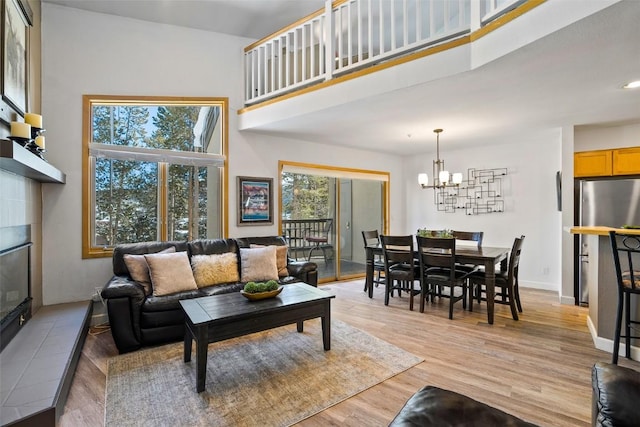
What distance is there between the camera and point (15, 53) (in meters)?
2.64

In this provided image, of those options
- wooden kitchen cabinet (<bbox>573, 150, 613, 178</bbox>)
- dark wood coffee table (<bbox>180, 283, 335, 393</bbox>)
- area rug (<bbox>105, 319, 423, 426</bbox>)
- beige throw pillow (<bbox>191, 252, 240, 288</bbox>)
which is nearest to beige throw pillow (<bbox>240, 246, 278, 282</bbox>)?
beige throw pillow (<bbox>191, 252, 240, 288</bbox>)

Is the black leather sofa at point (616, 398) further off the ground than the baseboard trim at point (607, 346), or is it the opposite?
the black leather sofa at point (616, 398)

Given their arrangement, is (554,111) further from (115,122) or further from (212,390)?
(115,122)

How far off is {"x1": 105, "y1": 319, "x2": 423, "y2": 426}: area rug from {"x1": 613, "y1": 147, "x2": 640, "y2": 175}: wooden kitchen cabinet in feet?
13.0

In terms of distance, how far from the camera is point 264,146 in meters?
4.77

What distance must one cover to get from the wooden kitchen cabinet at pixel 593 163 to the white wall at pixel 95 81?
4656 mm

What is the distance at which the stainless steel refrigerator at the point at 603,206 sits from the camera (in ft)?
12.7

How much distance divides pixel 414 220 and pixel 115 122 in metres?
5.51

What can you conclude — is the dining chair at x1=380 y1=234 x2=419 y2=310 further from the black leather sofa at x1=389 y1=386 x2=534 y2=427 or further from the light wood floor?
the black leather sofa at x1=389 y1=386 x2=534 y2=427

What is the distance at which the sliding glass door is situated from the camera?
530 centimetres

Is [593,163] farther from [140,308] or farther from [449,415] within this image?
[140,308]

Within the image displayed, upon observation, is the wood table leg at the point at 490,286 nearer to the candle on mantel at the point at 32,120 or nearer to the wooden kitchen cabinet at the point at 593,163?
the wooden kitchen cabinet at the point at 593,163

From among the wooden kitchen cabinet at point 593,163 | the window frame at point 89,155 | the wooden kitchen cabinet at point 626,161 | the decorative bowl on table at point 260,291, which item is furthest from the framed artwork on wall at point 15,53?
the wooden kitchen cabinet at point 626,161

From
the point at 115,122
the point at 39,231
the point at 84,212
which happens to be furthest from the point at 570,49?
the point at 39,231
